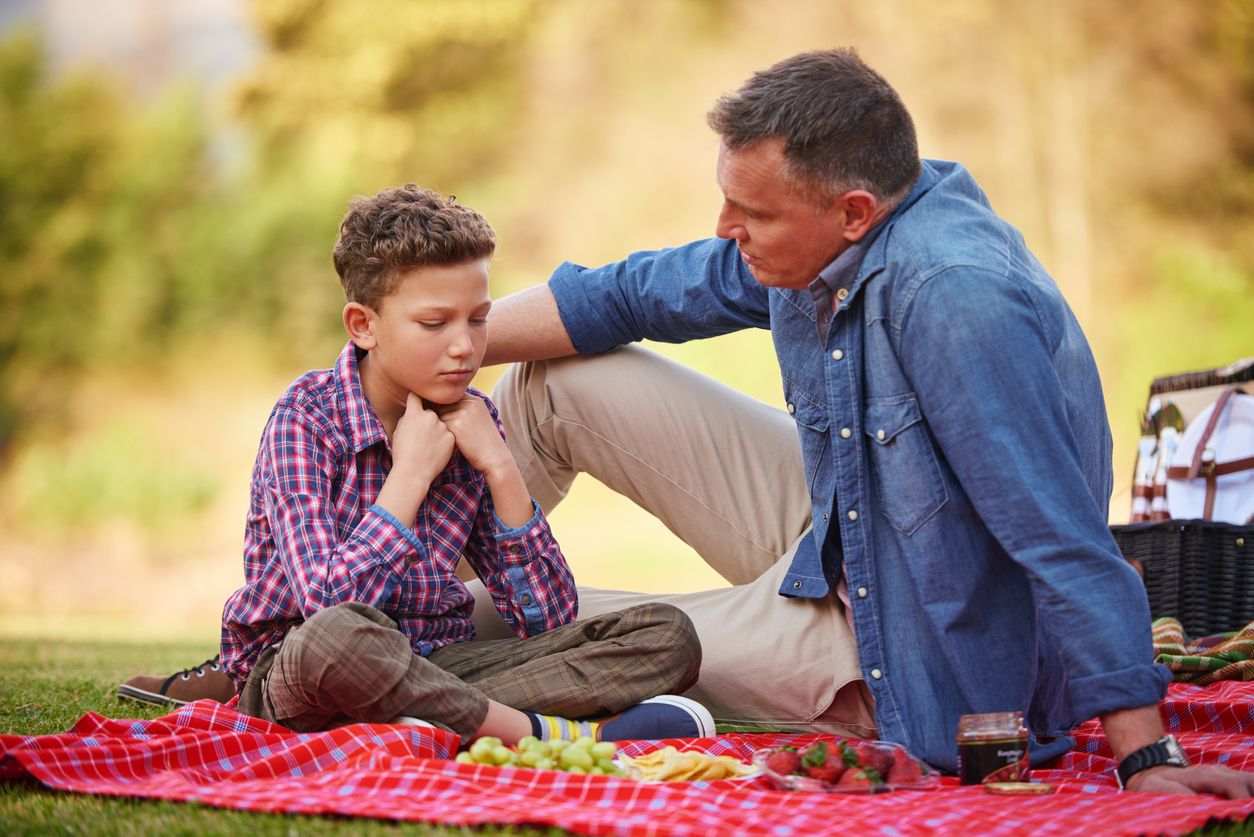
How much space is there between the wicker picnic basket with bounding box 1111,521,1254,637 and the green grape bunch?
247 cm

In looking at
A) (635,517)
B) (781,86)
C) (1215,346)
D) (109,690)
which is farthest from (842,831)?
(1215,346)

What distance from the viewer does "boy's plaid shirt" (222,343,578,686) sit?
2.61m

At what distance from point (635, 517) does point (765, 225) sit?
932cm

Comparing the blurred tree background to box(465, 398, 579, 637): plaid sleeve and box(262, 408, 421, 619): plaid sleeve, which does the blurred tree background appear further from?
box(262, 408, 421, 619): plaid sleeve

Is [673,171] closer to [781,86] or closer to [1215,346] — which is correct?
[1215,346]

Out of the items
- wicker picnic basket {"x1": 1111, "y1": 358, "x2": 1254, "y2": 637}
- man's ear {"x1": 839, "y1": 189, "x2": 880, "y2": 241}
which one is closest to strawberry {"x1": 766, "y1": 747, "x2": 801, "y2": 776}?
man's ear {"x1": 839, "y1": 189, "x2": 880, "y2": 241}

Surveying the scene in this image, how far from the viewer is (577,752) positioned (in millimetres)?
2291

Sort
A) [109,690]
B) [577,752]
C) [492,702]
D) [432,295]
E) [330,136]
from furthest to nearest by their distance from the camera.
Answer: [330,136], [109,690], [432,295], [492,702], [577,752]

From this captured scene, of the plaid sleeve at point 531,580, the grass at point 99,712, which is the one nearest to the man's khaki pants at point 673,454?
the plaid sleeve at point 531,580

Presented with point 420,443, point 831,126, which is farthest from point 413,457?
point 831,126

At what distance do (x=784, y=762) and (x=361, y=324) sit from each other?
137 cm

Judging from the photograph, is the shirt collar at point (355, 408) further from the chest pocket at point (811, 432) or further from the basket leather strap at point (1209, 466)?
the basket leather strap at point (1209, 466)

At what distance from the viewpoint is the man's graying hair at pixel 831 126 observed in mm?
2588

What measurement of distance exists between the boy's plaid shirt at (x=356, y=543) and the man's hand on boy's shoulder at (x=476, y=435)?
4.6 inches
